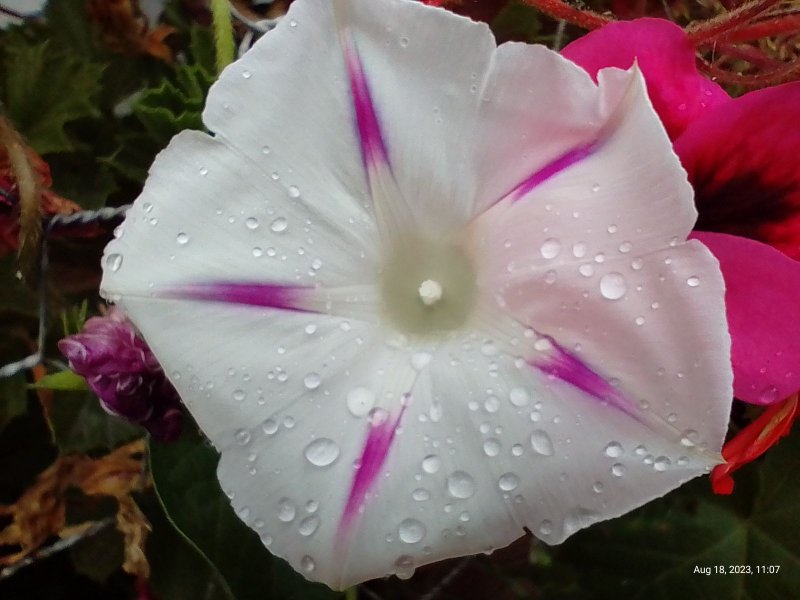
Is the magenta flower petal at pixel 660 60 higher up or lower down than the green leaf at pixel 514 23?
higher up

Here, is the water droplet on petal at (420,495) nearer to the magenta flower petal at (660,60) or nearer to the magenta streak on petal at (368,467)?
the magenta streak on petal at (368,467)

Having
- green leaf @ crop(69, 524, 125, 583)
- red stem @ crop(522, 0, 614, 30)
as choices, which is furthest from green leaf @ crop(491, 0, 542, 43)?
green leaf @ crop(69, 524, 125, 583)

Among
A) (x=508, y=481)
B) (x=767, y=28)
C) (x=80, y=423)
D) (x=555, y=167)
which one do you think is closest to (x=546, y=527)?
(x=508, y=481)

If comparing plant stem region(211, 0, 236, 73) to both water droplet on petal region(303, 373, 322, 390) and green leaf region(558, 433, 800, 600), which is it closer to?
water droplet on petal region(303, 373, 322, 390)

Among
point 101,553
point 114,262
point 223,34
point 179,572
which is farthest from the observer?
point 101,553

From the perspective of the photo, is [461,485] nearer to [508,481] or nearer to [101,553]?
[508,481]

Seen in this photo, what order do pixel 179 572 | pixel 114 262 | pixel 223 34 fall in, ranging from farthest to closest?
pixel 179 572 < pixel 223 34 < pixel 114 262

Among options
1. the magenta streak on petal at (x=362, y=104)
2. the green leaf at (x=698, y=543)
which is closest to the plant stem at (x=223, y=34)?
the magenta streak on petal at (x=362, y=104)
